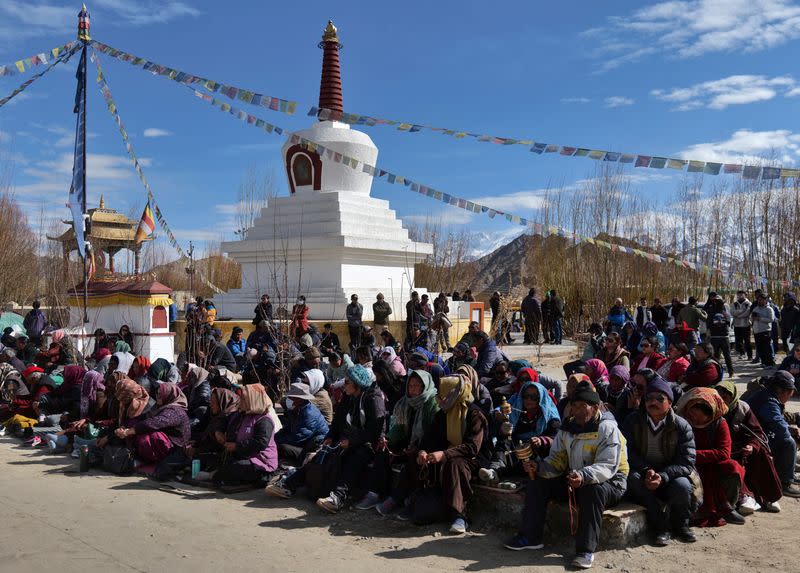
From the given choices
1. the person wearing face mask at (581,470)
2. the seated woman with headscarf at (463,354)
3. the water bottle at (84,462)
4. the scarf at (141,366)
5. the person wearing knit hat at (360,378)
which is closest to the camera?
the person wearing face mask at (581,470)

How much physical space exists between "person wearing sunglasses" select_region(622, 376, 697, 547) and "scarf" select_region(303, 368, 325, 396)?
3.84 meters

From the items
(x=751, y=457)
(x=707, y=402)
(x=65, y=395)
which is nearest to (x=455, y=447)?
(x=707, y=402)

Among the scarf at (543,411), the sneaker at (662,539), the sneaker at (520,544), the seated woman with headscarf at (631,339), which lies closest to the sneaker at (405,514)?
the sneaker at (520,544)

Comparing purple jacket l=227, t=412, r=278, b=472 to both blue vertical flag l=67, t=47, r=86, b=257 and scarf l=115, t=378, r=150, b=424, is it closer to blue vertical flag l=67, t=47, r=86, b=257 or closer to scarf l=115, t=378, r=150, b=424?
scarf l=115, t=378, r=150, b=424

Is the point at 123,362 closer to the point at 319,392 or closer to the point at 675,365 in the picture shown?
the point at 319,392

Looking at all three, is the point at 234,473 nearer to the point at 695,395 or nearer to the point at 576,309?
the point at 695,395

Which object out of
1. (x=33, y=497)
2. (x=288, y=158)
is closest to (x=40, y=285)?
(x=288, y=158)

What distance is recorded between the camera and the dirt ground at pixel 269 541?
4.70 metres

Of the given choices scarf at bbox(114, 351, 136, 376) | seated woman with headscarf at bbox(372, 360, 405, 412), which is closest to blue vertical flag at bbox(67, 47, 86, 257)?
scarf at bbox(114, 351, 136, 376)

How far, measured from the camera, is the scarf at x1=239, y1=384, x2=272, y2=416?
6629 millimetres

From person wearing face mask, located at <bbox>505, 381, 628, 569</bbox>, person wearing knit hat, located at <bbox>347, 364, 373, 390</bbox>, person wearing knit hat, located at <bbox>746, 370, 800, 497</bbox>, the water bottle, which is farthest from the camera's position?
the water bottle

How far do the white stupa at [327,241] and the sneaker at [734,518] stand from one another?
12.2 meters

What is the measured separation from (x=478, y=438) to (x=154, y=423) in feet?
11.4

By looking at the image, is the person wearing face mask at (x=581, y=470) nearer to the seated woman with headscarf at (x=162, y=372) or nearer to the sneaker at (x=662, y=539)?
the sneaker at (x=662, y=539)
